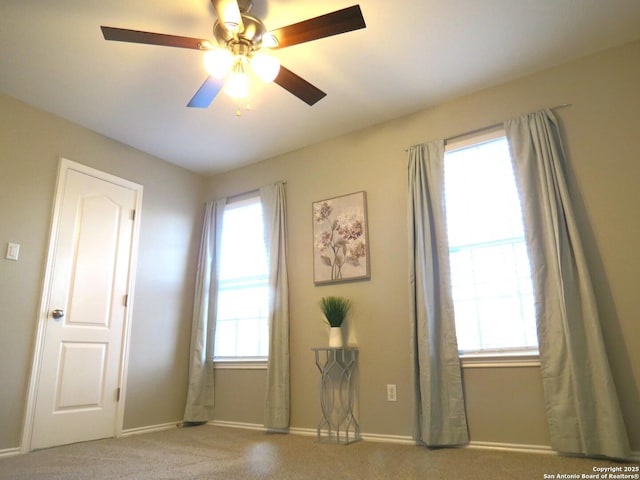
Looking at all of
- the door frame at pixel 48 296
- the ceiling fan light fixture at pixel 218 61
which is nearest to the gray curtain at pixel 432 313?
the ceiling fan light fixture at pixel 218 61

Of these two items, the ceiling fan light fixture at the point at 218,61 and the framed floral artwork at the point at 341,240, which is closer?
the ceiling fan light fixture at the point at 218,61

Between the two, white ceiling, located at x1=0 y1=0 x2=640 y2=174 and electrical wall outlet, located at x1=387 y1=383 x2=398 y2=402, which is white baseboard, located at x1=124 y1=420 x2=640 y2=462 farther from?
white ceiling, located at x1=0 y1=0 x2=640 y2=174

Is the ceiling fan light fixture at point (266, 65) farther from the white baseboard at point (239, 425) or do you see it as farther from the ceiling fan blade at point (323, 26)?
the white baseboard at point (239, 425)

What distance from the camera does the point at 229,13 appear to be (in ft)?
6.45

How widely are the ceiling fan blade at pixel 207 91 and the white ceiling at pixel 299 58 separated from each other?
16.6 inches

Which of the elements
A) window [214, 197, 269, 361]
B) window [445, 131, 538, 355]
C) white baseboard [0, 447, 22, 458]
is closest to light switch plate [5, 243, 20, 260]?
white baseboard [0, 447, 22, 458]

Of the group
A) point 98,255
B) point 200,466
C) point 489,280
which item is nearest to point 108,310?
point 98,255

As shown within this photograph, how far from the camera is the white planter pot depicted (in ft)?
10.5

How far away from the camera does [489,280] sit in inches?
117

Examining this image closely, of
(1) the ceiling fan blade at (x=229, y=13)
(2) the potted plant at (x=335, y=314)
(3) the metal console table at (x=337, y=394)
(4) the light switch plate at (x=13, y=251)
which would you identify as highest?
(1) the ceiling fan blade at (x=229, y=13)

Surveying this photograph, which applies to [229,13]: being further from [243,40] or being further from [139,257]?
[139,257]

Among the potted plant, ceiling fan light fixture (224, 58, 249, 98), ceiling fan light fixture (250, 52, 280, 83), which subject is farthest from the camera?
the potted plant

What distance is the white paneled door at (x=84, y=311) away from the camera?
3.15 meters

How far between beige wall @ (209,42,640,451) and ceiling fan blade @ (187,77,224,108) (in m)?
1.54
